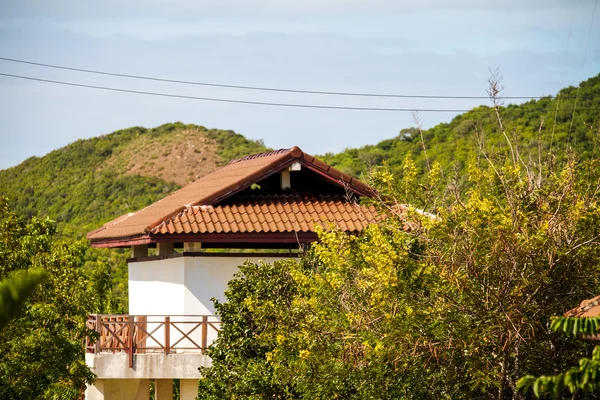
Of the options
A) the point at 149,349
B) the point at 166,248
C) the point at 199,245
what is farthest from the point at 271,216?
the point at 149,349

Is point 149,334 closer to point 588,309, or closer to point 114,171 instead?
point 588,309

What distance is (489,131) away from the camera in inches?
1428

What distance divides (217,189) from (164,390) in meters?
5.04

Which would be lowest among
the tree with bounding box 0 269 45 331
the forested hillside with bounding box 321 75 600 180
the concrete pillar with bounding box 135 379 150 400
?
the concrete pillar with bounding box 135 379 150 400

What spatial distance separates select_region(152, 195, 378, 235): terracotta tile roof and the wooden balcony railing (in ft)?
5.68

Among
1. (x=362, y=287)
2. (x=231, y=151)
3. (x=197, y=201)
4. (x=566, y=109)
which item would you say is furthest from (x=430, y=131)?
(x=362, y=287)

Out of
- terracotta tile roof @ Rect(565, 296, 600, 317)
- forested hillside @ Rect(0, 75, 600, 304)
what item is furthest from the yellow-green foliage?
forested hillside @ Rect(0, 75, 600, 304)

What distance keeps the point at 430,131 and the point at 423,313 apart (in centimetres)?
3589

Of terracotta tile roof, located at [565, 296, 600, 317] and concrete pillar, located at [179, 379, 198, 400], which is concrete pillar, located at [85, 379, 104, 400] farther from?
terracotta tile roof, located at [565, 296, 600, 317]

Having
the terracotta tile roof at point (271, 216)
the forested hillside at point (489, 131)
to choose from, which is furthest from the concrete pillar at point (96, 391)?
the forested hillside at point (489, 131)

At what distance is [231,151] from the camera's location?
6425 centimetres

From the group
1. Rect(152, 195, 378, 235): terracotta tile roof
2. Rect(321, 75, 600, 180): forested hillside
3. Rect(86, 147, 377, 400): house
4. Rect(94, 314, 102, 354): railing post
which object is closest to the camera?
Rect(86, 147, 377, 400): house

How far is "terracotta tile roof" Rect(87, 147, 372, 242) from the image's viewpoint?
19.3 m

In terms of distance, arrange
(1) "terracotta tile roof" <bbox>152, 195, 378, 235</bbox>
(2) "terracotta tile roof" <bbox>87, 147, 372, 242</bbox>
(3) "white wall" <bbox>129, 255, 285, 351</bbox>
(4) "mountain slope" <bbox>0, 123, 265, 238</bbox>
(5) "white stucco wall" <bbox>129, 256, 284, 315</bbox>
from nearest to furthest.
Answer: (1) "terracotta tile roof" <bbox>152, 195, 378, 235</bbox> → (3) "white wall" <bbox>129, 255, 285, 351</bbox> → (5) "white stucco wall" <bbox>129, 256, 284, 315</bbox> → (2) "terracotta tile roof" <bbox>87, 147, 372, 242</bbox> → (4) "mountain slope" <bbox>0, 123, 265, 238</bbox>
